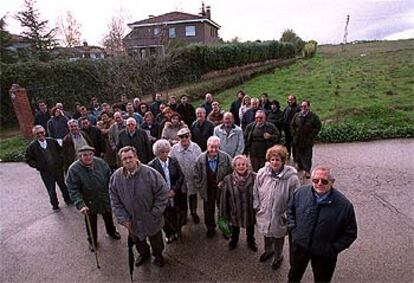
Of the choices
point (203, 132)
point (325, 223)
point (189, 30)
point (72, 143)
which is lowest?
point (72, 143)

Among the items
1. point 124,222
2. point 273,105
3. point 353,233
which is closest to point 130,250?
point 124,222

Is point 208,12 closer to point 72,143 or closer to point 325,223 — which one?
point 72,143

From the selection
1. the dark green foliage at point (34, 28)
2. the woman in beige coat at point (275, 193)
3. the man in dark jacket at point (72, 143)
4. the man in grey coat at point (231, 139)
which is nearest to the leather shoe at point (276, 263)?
the woman in beige coat at point (275, 193)

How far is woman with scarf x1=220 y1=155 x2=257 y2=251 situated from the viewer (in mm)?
4551

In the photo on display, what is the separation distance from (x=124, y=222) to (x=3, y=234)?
3.24 metres

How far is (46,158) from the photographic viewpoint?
21.5 ft

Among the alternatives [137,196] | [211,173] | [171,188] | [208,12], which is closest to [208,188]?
[211,173]

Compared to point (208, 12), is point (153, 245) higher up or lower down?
lower down

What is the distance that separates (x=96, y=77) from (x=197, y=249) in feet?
45.9

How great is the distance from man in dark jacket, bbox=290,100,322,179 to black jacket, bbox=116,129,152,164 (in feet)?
10.7

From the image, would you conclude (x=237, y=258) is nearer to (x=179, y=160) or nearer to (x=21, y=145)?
(x=179, y=160)

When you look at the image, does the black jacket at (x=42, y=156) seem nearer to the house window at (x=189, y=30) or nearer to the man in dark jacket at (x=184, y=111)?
the man in dark jacket at (x=184, y=111)

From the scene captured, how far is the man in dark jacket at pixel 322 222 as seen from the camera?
3287mm

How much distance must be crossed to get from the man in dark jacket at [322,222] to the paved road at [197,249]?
35.6 inches
